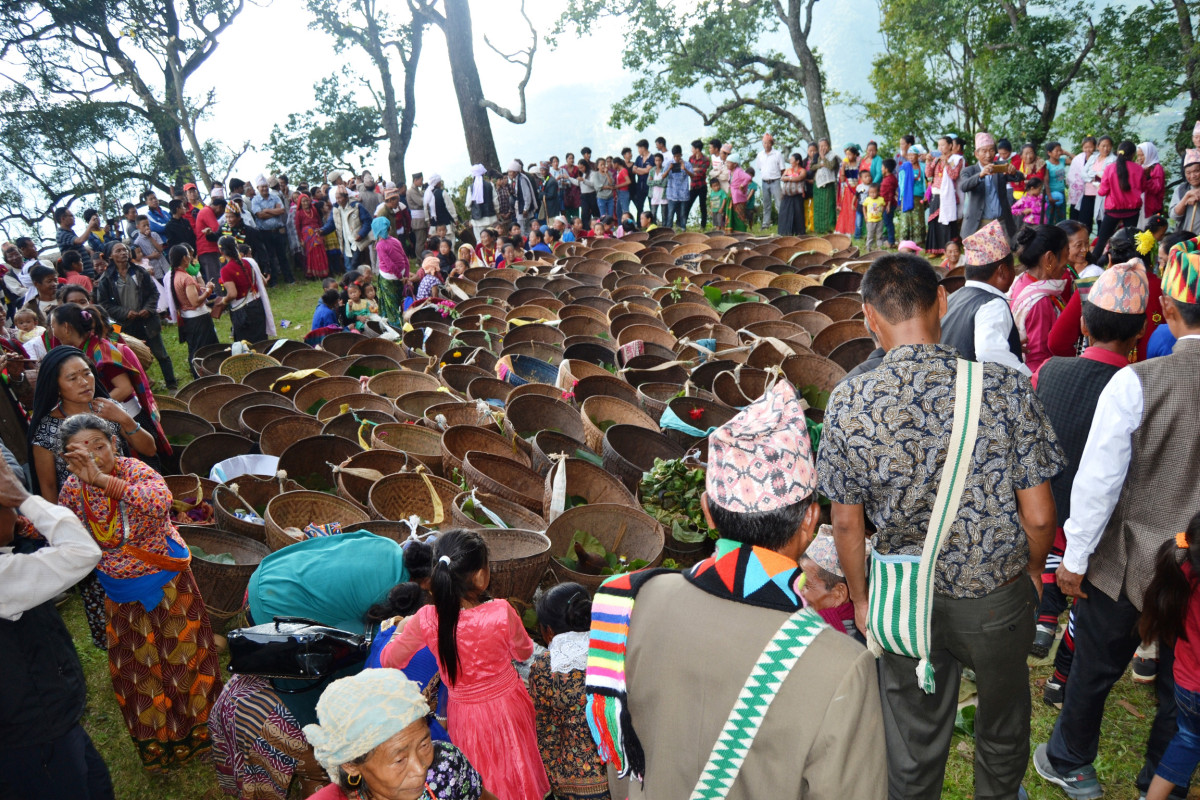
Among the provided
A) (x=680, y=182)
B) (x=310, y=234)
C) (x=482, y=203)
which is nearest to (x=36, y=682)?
(x=482, y=203)

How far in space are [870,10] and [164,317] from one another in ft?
423

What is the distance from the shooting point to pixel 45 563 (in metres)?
2.44

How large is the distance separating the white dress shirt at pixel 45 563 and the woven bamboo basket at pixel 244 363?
5255mm

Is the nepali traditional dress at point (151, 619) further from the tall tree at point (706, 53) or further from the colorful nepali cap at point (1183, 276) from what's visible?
the tall tree at point (706, 53)

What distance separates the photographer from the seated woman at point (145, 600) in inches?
124

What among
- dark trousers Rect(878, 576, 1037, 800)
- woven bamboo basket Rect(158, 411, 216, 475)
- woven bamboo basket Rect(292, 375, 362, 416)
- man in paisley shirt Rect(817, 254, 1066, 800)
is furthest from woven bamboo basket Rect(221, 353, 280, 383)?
dark trousers Rect(878, 576, 1037, 800)

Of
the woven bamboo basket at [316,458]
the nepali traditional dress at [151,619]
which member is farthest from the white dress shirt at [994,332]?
the woven bamboo basket at [316,458]

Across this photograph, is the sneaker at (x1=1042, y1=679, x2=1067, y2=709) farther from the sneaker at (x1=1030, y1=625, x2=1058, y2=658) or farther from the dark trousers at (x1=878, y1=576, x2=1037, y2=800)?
the dark trousers at (x1=878, y1=576, x2=1037, y2=800)

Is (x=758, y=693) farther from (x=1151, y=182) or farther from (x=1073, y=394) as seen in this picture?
(x=1151, y=182)

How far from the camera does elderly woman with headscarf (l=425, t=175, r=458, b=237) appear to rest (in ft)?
47.6

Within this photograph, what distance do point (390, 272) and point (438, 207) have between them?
430 cm

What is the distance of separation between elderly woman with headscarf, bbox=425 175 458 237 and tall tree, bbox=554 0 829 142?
8.57 metres

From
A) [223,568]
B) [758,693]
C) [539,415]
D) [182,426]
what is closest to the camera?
[758,693]

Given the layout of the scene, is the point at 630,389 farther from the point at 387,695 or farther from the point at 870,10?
the point at 870,10
